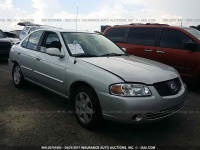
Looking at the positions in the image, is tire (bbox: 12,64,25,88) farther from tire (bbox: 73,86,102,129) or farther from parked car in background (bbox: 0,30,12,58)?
parked car in background (bbox: 0,30,12,58)

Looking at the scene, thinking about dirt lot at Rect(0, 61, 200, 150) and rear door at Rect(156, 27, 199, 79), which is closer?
dirt lot at Rect(0, 61, 200, 150)

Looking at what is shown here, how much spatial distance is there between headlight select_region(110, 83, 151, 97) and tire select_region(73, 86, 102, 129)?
36 cm

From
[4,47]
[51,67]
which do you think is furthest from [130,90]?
[4,47]

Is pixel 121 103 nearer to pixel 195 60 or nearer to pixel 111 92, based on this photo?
pixel 111 92

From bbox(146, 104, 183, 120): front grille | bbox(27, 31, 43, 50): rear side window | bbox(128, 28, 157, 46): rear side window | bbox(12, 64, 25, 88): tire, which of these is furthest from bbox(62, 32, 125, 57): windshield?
bbox(128, 28, 157, 46): rear side window

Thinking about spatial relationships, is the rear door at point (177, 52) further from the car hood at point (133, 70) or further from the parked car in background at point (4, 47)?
the parked car in background at point (4, 47)

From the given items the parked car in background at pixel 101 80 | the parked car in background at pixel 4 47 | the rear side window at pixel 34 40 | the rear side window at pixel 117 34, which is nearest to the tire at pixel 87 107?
the parked car in background at pixel 101 80

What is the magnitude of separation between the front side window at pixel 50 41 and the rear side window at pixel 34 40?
0.82 ft

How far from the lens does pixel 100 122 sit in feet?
12.4

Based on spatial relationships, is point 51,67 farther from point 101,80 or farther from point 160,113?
point 160,113

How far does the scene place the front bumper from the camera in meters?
3.36

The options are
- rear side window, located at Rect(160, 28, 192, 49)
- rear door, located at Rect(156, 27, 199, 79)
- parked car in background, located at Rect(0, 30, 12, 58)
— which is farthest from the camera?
parked car in background, located at Rect(0, 30, 12, 58)

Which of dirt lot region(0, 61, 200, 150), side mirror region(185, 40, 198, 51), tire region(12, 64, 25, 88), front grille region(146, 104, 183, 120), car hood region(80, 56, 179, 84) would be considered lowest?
dirt lot region(0, 61, 200, 150)

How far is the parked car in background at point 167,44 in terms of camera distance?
621 cm
